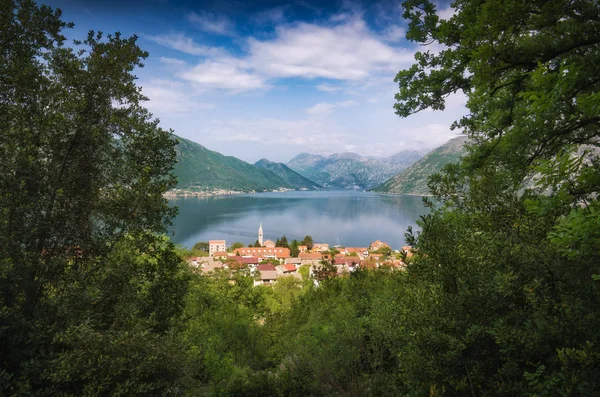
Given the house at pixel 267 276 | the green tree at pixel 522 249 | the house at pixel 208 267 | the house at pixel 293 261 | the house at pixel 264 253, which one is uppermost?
the green tree at pixel 522 249

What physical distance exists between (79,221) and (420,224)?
17.4 ft

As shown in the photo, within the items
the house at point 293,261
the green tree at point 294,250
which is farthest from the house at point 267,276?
the green tree at point 294,250

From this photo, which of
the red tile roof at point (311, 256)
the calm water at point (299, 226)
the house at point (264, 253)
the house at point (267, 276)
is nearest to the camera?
the house at point (267, 276)

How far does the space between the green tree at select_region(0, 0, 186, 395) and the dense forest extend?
0.02m

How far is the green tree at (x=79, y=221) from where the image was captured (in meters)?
4.00

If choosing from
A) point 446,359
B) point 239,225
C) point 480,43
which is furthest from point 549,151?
point 239,225

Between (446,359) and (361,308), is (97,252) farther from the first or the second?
(361,308)

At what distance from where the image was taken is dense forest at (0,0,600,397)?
3240 millimetres

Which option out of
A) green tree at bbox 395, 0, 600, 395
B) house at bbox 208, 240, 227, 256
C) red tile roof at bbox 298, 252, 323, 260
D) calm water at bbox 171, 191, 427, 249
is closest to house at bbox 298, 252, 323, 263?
red tile roof at bbox 298, 252, 323, 260

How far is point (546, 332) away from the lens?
3.03 m

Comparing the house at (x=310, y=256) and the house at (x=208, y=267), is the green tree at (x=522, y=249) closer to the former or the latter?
the house at (x=208, y=267)

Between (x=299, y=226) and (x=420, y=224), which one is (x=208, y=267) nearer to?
(x=420, y=224)

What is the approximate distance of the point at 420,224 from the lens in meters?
3.97

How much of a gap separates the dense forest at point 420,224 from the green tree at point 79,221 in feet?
A: 0.08
